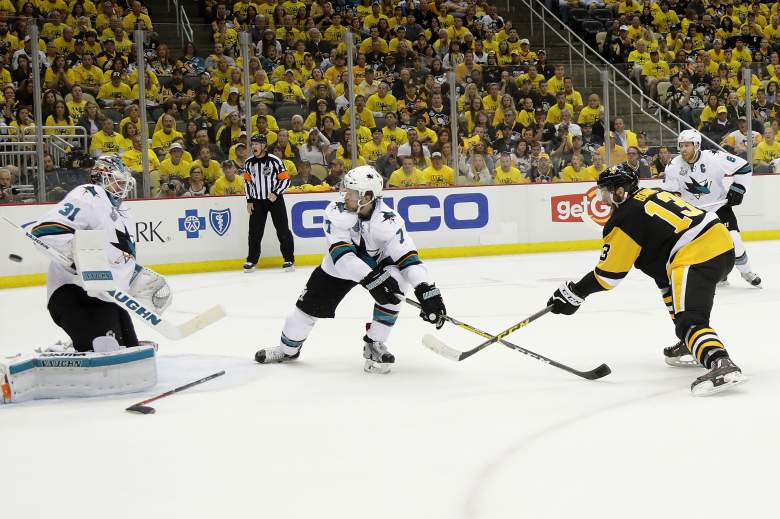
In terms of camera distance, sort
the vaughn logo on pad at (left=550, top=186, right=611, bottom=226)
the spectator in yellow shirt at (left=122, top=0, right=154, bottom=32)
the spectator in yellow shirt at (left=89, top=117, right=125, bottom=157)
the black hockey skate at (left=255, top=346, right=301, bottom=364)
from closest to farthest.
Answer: the black hockey skate at (left=255, top=346, right=301, bottom=364)
the spectator in yellow shirt at (left=89, top=117, right=125, bottom=157)
the vaughn logo on pad at (left=550, top=186, right=611, bottom=226)
the spectator in yellow shirt at (left=122, top=0, right=154, bottom=32)

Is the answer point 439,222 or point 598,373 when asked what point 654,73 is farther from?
point 598,373

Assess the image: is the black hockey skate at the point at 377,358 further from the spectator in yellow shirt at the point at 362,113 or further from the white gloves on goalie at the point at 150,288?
the spectator in yellow shirt at the point at 362,113

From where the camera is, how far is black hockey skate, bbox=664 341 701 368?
4.62 metres

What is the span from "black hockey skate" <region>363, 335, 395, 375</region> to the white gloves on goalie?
0.98m

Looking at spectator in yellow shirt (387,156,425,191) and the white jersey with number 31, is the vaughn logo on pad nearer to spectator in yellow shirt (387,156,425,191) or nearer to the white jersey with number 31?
spectator in yellow shirt (387,156,425,191)

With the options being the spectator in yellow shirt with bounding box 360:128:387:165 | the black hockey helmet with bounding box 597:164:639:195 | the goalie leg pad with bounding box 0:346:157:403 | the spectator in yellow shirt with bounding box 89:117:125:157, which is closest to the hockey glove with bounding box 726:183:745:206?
the black hockey helmet with bounding box 597:164:639:195

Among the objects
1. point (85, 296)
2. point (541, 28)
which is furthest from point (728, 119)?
point (85, 296)

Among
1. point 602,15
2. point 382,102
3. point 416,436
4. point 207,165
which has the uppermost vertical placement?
point 602,15

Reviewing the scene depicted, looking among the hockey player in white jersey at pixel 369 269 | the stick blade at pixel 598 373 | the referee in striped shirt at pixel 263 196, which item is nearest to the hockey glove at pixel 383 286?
the hockey player in white jersey at pixel 369 269

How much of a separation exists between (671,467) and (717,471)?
0.14 meters

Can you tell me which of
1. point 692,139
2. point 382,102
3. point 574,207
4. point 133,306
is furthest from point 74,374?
point 574,207

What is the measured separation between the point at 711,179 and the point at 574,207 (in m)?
3.42

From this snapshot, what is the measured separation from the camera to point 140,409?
393 centimetres

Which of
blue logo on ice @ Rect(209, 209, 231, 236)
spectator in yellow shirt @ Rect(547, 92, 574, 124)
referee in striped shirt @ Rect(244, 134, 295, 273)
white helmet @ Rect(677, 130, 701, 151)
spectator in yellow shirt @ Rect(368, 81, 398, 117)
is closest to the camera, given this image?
white helmet @ Rect(677, 130, 701, 151)
